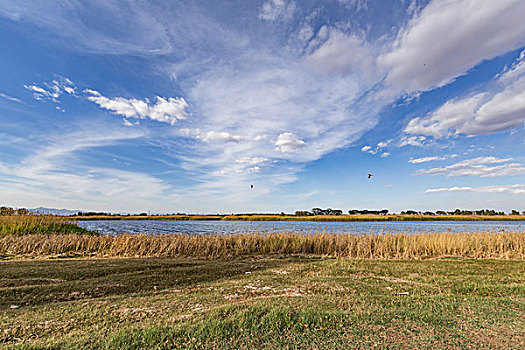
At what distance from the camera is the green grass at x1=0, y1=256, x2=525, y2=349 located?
2525 mm

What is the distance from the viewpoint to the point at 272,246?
11.7 meters

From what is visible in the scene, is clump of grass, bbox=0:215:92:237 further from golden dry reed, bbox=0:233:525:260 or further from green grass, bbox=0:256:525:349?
green grass, bbox=0:256:525:349

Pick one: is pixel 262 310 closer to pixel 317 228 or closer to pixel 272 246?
pixel 272 246

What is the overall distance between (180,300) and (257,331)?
164 centimetres

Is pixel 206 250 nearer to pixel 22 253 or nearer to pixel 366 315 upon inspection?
pixel 22 253

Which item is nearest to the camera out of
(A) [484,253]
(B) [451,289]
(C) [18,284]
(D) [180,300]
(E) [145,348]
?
(E) [145,348]

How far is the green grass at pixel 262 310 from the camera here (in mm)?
2525

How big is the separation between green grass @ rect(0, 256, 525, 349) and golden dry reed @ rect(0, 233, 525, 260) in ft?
15.9

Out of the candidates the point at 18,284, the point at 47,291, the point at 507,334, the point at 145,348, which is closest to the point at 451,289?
the point at 507,334

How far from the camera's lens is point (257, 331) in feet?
8.82

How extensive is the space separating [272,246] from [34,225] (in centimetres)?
1601

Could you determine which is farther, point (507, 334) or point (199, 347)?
point (507, 334)

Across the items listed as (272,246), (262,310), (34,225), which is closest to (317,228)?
(272,246)

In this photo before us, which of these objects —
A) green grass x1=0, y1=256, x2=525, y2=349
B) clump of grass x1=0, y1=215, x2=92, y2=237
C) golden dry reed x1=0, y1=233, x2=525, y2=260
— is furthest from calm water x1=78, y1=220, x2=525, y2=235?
green grass x1=0, y1=256, x2=525, y2=349
